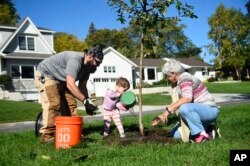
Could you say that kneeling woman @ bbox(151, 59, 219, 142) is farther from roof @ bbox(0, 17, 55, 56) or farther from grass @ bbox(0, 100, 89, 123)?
roof @ bbox(0, 17, 55, 56)

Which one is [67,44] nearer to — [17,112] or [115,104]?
[17,112]

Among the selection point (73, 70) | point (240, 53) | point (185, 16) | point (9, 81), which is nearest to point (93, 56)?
point (73, 70)

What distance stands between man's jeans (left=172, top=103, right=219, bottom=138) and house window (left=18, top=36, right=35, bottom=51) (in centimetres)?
3689

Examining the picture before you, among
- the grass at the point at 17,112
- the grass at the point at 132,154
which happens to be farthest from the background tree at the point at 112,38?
the grass at the point at 132,154

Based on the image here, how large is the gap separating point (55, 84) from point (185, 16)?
2874 millimetres

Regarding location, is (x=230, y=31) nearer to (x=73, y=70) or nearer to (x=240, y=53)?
(x=240, y=53)

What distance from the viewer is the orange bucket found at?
6.21 m

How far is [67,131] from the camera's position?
6.20m

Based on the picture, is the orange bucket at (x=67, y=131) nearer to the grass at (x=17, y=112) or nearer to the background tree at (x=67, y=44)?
the grass at (x=17, y=112)

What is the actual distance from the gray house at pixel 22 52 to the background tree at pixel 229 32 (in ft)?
92.5

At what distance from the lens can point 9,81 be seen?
38344 millimetres

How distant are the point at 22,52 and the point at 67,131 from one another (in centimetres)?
3636

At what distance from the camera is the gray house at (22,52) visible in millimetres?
39594

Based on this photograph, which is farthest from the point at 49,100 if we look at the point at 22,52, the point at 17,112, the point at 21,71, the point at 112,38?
the point at 112,38
